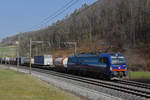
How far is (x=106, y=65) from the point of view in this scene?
27219 millimetres

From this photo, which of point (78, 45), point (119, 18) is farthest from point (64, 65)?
point (78, 45)

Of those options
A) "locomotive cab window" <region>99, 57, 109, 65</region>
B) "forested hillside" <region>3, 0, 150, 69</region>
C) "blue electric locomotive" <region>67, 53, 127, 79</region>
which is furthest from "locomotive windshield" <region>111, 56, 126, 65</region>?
"forested hillside" <region>3, 0, 150, 69</region>

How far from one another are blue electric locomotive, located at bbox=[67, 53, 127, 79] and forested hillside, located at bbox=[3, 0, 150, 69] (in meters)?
23.2

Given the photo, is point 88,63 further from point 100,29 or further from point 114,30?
point 100,29

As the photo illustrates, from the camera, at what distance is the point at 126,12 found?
85750 millimetres

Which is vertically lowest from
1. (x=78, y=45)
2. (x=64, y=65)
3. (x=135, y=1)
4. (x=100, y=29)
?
(x=64, y=65)

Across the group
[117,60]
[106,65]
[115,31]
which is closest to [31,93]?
[106,65]

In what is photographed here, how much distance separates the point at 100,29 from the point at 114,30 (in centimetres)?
1203

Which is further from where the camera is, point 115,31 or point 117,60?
point 115,31

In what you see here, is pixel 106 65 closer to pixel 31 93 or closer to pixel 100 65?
pixel 100 65

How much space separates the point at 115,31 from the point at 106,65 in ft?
190

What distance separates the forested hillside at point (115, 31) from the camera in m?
68.2

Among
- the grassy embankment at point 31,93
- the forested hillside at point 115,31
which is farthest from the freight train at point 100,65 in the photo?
the forested hillside at point 115,31

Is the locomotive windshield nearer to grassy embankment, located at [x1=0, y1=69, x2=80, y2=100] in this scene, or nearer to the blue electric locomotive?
the blue electric locomotive
